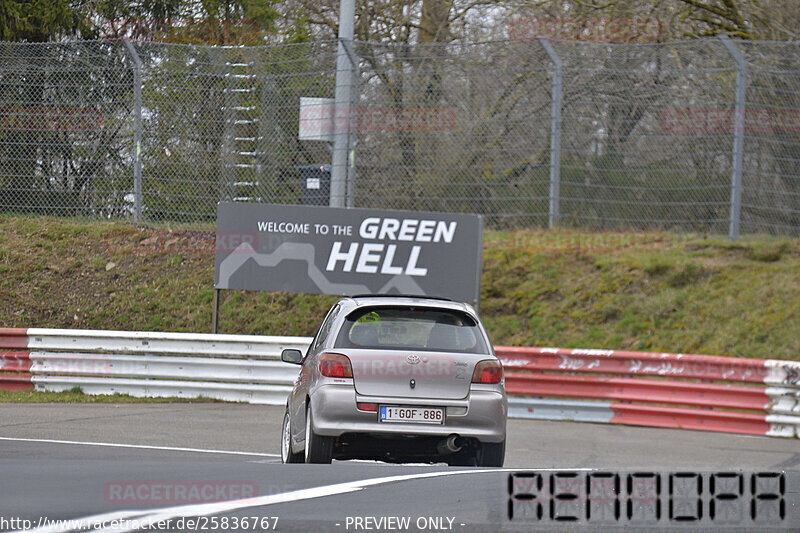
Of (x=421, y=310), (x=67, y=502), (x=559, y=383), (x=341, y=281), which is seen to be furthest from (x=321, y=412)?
(x=341, y=281)

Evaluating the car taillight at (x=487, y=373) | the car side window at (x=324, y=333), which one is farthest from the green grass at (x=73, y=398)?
the car taillight at (x=487, y=373)

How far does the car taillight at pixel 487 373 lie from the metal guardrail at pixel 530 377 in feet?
18.6

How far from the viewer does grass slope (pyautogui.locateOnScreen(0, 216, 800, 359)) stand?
607 inches

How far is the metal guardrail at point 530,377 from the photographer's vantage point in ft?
43.5

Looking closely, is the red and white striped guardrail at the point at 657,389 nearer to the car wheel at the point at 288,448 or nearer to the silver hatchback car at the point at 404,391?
the car wheel at the point at 288,448

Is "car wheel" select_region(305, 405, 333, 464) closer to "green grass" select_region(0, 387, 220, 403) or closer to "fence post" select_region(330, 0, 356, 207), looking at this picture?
"green grass" select_region(0, 387, 220, 403)

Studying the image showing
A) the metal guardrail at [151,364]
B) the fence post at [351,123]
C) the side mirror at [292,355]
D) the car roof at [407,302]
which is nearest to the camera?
the car roof at [407,302]

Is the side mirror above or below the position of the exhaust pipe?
above

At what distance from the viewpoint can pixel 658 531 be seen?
187 inches

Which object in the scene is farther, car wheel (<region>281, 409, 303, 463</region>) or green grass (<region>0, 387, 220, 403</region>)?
green grass (<region>0, 387, 220, 403</region>)

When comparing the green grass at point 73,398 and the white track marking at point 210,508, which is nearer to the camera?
the white track marking at point 210,508

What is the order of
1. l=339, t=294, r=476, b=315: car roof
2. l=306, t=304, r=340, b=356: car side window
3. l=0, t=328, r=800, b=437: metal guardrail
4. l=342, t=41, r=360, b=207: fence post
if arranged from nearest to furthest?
l=339, t=294, r=476, b=315: car roof, l=306, t=304, r=340, b=356: car side window, l=0, t=328, r=800, b=437: metal guardrail, l=342, t=41, r=360, b=207: fence post

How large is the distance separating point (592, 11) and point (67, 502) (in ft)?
59.3

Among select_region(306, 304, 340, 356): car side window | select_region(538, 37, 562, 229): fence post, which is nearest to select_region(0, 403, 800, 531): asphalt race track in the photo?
select_region(306, 304, 340, 356): car side window
